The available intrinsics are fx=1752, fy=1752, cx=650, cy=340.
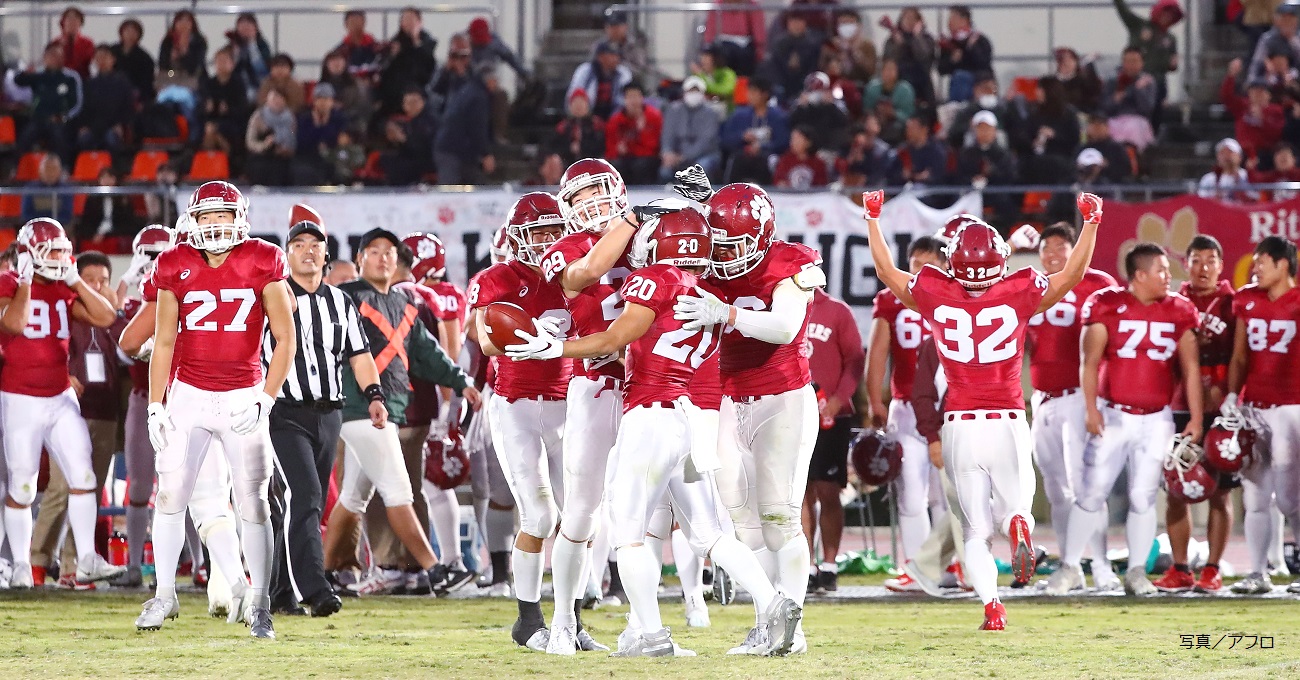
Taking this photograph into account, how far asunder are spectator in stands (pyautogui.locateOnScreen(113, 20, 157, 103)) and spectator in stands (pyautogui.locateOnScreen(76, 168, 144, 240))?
2954 millimetres

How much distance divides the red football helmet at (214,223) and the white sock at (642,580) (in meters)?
2.15

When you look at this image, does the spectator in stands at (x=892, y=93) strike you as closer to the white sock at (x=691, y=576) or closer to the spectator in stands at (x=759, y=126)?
the spectator in stands at (x=759, y=126)

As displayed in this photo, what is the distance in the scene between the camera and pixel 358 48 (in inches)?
666

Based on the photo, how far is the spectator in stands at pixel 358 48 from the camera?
1681 cm

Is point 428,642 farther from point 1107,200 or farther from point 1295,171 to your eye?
point 1295,171

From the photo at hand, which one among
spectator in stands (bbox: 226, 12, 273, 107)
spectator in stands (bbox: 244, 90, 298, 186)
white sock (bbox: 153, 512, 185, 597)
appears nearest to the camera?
white sock (bbox: 153, 512, 185, 597)

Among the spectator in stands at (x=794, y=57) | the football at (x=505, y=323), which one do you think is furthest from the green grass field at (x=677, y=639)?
the spectator in stands at (x=794, y=57)

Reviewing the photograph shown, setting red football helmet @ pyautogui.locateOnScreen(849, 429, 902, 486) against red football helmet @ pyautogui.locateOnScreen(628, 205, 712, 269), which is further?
red football helmet @ pyautogui.locateOnScreen(849, 429, 902, 486)

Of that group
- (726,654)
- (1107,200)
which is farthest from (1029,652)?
(1107,200)

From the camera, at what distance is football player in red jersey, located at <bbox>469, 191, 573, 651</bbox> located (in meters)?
6.98

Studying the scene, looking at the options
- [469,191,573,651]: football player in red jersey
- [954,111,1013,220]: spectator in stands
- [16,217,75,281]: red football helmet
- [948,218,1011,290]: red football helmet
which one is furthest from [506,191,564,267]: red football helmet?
[954,111,1013,220]: spectator in stands

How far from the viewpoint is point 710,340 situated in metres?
6.54

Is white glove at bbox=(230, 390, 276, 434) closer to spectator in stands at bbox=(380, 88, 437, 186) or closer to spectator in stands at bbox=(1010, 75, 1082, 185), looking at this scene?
spectator in stands at bbox=(380, 88, 437, 186)

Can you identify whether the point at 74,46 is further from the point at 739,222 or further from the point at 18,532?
the point at 739,222
